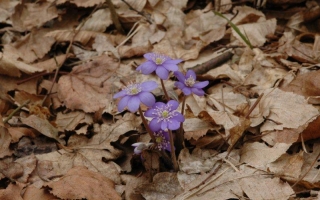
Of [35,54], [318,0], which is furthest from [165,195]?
[318,0]

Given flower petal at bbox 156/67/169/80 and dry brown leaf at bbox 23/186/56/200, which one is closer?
flower petal at bbox 156/67/169/80

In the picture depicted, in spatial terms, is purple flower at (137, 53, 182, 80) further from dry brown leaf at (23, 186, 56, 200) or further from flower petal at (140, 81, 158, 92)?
dry brown leaf at (23, 186, 56, 200)

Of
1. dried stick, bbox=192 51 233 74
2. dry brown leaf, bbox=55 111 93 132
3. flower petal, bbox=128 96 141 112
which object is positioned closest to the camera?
flower petal, bbox=128 96 141 112

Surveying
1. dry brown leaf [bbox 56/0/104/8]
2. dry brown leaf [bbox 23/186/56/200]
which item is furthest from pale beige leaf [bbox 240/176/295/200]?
dry brown leaf [bbox 56/0/104/8]

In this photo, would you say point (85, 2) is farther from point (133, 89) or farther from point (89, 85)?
point (133, 89)

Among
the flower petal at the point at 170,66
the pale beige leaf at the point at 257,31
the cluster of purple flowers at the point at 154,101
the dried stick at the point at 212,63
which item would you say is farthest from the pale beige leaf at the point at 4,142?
the pale beige leaf at the point at 257,31

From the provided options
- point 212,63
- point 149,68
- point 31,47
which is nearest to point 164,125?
point 149,68

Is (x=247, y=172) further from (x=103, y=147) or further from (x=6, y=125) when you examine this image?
(x=6, y=125)

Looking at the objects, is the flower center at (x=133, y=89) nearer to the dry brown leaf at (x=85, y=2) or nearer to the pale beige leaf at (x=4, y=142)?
the pale beige leaf at (x=4, y=142)
